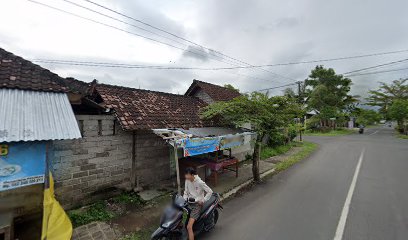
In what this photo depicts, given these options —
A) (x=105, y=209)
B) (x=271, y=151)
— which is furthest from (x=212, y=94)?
(x=105, y=209)

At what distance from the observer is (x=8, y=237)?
4266mm

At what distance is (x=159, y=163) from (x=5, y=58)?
6.01m

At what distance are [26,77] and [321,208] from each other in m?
9.52

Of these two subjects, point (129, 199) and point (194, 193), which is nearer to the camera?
point (194, 193)

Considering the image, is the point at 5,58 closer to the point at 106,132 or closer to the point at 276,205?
the point at 106,132

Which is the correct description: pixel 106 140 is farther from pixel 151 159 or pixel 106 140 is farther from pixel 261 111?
pixel 261 111

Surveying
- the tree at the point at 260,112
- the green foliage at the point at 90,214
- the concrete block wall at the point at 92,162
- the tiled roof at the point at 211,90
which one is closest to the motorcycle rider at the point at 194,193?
the green foliage at the point at 90,214

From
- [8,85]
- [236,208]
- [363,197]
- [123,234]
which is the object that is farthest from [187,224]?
[363,197]

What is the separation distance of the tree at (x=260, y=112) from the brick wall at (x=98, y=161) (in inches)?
138

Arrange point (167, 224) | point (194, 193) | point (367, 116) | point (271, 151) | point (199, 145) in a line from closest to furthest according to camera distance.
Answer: point (167, 224) < point (194, 193) < point (199, 145) < point (271, 151) < point (367, 116)

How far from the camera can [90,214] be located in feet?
19.5

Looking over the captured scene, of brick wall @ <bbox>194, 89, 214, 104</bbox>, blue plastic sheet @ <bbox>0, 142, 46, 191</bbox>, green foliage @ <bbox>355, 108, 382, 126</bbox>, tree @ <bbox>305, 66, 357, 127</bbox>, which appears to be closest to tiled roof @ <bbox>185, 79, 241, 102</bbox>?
brick wall @ <bbox>194, 89, 214, 104</bbox>

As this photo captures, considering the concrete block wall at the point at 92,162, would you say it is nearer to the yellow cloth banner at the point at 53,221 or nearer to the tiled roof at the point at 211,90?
the yellow cloth banner at the point at 53,221

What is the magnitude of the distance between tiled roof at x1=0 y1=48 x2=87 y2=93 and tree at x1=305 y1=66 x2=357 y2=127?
121ft
